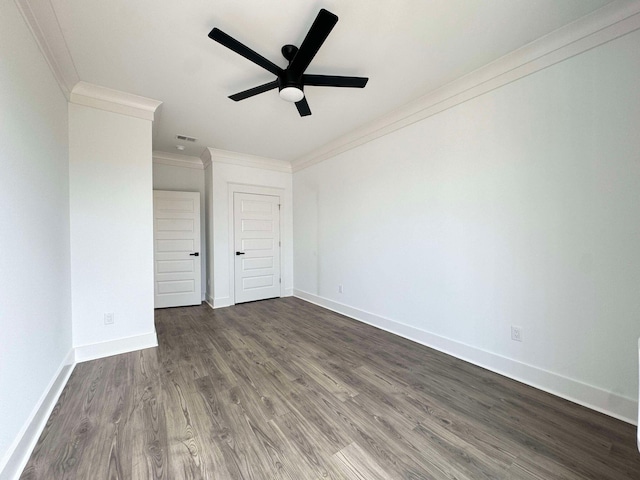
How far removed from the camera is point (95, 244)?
98.9 inches

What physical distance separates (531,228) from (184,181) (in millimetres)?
5010

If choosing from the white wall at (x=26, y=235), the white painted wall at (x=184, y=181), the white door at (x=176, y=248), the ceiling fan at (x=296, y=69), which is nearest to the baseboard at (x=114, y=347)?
the white wall at (x=26, y=235)

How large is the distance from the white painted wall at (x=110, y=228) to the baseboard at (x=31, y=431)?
Answer: 0.56m

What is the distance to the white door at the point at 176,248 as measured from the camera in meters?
4.20

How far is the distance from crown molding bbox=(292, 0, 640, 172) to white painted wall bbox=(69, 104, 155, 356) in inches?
113

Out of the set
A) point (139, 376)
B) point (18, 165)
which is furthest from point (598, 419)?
point (18, 165)

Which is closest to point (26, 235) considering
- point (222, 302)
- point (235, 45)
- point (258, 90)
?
point (235, 45)

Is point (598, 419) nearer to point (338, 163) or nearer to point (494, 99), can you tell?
point (494, 99)

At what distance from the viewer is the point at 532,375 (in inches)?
79.4

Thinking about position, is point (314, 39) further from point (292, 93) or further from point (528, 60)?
point (528, 60)

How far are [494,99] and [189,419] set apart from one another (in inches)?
135

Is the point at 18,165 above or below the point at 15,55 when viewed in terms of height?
below

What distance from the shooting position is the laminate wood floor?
131 cm

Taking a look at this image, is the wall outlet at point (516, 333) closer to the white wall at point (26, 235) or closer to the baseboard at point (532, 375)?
the baseboard at point (532, 375)
